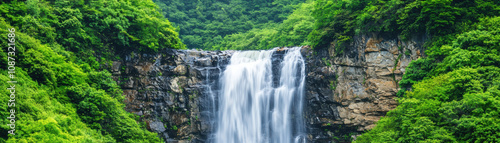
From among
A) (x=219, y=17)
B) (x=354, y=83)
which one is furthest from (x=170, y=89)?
(x=219, y=17)

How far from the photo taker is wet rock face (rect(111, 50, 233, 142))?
28.5 m

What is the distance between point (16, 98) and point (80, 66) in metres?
7.27

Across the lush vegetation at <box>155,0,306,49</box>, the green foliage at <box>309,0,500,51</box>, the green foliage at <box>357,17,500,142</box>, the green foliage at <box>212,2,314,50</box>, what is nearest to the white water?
the green foliage at <box>309,0,500,51</box>

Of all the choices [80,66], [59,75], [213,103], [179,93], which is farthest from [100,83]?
[213,103]

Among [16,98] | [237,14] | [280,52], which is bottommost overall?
[16,98]

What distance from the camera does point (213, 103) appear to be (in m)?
30.1

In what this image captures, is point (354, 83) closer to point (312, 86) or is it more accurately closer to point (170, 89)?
point (312, 86)

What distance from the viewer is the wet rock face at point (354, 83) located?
24622 millimetres

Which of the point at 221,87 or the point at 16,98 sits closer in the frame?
the point at 16,98

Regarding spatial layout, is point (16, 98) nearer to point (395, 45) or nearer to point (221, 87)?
point (221, 87)

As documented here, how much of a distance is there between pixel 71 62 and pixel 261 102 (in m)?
13.4

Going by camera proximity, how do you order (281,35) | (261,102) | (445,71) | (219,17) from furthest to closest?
(219,17) → (281,35) → (261,102) → (445,71)

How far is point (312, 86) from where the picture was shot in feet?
91.9

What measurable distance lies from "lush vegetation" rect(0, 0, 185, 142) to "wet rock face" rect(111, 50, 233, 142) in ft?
3.42
